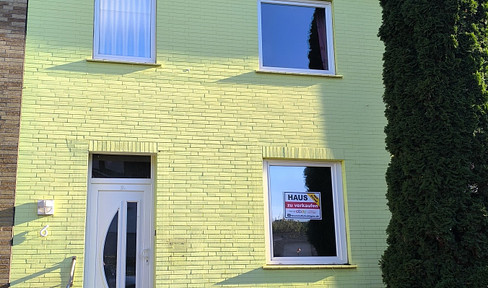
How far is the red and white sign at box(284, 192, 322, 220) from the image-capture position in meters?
8.65

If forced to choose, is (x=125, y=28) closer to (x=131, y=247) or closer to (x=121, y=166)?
(x=121, y=166)

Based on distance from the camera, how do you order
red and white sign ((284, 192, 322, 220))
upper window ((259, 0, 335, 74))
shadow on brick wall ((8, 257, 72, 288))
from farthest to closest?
1. upper window ((259, 0, 335, 74))
2. red and white sign ((284, 192, 322, 220))
3. shadow on brick wall ((8, 257, 72, 288))

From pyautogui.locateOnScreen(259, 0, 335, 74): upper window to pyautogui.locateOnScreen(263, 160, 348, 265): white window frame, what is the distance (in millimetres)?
1494

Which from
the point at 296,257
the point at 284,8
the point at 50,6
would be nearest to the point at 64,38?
the point at 50,6

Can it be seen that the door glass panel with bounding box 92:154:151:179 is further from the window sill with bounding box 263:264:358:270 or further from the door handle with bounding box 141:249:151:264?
the window sill with bounding box 263:264:358:270

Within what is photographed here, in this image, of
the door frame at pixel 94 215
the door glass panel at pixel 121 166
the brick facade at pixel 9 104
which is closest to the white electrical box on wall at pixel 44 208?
the brick facade at pixel 9 104

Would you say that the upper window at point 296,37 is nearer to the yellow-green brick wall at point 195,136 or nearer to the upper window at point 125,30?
the yellow-green brick wall at point 195,136

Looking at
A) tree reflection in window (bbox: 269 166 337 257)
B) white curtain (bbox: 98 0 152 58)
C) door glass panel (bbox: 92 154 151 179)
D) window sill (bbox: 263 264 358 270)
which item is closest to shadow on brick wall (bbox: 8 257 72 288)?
door glass panel (bbox: 92 154 151 179)

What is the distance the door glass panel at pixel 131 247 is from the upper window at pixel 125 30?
2197mm

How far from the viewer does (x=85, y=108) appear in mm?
8109

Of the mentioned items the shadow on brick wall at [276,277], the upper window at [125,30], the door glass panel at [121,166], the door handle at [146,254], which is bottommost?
the shadow on brick wall at [276,277]

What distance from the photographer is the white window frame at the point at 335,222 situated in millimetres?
8375

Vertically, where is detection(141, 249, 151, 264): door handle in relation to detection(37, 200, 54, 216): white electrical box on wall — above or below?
below

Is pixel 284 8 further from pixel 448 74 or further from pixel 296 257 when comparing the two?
pixel 296 257
